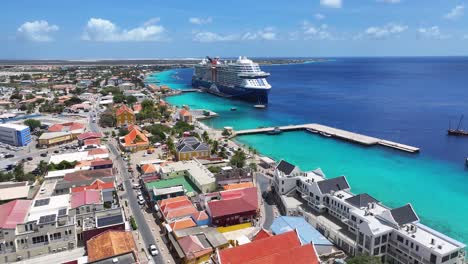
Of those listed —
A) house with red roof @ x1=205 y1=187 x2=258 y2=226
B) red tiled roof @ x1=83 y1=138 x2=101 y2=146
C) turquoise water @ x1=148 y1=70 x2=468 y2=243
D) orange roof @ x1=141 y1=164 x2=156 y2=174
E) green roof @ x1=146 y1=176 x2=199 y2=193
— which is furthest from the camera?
red tiled roof @ x1=83 y1=138 x2=101 y2=146

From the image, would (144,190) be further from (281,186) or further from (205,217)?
(281,186)

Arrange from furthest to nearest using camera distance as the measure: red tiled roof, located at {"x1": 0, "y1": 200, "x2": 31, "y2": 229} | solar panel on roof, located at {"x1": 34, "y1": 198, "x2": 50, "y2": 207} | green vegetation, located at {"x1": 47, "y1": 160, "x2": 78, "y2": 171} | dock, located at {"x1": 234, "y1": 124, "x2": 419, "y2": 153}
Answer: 1. dock, located at {"x1": 234, "y1": 124, "x2": 419, "y2": 153}
2. green vegetation, located at {"x1": 47, "y1": 160, "x2": 78, "y2": 171}
3. solar panel on roof, located at {"x1": 34, "y1": 198, "x2": 50, "y2": 207}
4. red tiled roof, located at {"x1": 0, "y1": 200, "x2": 31, "y2": 229}

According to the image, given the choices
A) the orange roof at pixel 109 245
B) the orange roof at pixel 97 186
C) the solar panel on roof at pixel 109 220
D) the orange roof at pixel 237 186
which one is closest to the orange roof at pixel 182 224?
the orange roof at pixel 109 245

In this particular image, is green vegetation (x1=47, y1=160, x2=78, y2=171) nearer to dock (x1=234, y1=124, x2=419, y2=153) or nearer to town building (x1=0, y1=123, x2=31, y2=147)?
town building (x1=0, y1=123, x2=31, y2=147)

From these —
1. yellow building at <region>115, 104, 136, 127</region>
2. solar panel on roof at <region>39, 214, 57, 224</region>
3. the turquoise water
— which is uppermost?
yellow building at <region>115, 104, 136, 127</region>

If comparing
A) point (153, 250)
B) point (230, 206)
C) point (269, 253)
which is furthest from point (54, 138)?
point (269, 253)

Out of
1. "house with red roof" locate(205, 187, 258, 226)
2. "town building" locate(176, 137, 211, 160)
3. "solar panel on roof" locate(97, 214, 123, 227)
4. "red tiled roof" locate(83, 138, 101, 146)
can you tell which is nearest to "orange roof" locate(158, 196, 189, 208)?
"house with red roof" locate(205, 187, 258, 226)
